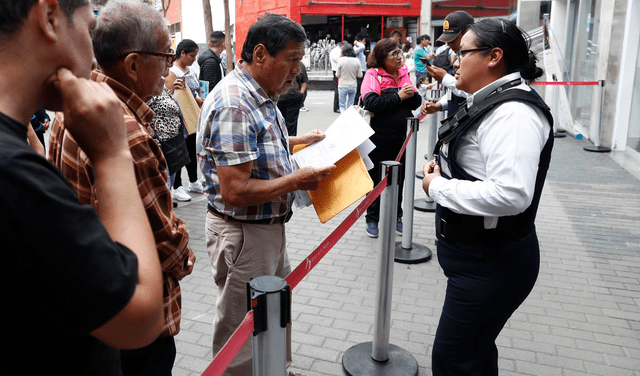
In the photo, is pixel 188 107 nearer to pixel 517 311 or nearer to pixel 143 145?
pixel 517 311

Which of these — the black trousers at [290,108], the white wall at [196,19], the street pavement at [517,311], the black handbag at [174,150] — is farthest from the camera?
the white wall at [196,19]

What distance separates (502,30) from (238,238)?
5.09ft

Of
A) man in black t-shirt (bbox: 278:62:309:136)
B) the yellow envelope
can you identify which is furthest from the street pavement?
man in black t-shirt (bbox: 278:62:309:136)

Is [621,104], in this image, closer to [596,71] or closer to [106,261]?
[596,71]

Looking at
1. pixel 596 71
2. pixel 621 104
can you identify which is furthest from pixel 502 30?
pixel 596 71

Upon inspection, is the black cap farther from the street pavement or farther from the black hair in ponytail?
the black hair in ponytail

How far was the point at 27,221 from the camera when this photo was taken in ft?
2.39

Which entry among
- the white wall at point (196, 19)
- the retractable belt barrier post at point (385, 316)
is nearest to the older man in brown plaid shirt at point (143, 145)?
the retractable belt barrier post at point (385, 316)

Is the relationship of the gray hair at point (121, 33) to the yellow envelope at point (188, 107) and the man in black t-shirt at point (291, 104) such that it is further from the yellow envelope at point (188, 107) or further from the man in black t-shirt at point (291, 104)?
the man in black t-shirt at point (291, 104)

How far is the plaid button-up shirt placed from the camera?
55.9 inches

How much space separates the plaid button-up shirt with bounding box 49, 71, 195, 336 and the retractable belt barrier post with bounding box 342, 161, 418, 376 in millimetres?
1577

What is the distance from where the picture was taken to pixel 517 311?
387 cm

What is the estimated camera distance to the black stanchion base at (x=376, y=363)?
10.1 ft

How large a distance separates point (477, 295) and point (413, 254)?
9.20 ft
